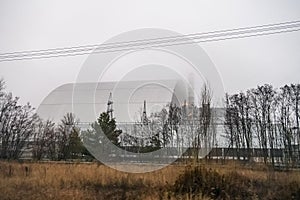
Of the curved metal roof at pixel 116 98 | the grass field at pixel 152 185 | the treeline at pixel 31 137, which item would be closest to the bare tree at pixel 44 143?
the treeline at pixel 31 137

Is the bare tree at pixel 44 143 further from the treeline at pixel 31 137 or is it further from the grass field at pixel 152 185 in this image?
the grass field at pixel 152 185

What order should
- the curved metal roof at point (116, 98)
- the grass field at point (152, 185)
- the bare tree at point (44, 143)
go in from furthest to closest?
the bare tree at point (44, 143)
the curved metal roof at point (116, 98)
the grass field at point (152, 185)

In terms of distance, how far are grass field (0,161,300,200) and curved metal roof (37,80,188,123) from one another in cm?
343

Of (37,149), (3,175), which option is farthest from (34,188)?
(37,149)

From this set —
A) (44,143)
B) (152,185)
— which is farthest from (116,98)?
(44,143)

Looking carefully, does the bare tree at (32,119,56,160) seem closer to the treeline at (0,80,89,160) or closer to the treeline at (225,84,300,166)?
the treeline at (0,80,89,160)

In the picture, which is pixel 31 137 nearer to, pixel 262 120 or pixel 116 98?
pixel 116 98

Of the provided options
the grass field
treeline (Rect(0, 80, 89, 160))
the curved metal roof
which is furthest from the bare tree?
the grass field

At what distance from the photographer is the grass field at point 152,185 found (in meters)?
7.14

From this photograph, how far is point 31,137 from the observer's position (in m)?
18.8

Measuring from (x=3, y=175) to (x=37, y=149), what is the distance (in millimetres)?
8195

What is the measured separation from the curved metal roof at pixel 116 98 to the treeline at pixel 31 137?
163cm

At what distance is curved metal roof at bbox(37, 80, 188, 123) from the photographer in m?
11.9

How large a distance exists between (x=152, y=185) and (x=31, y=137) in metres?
13.1
